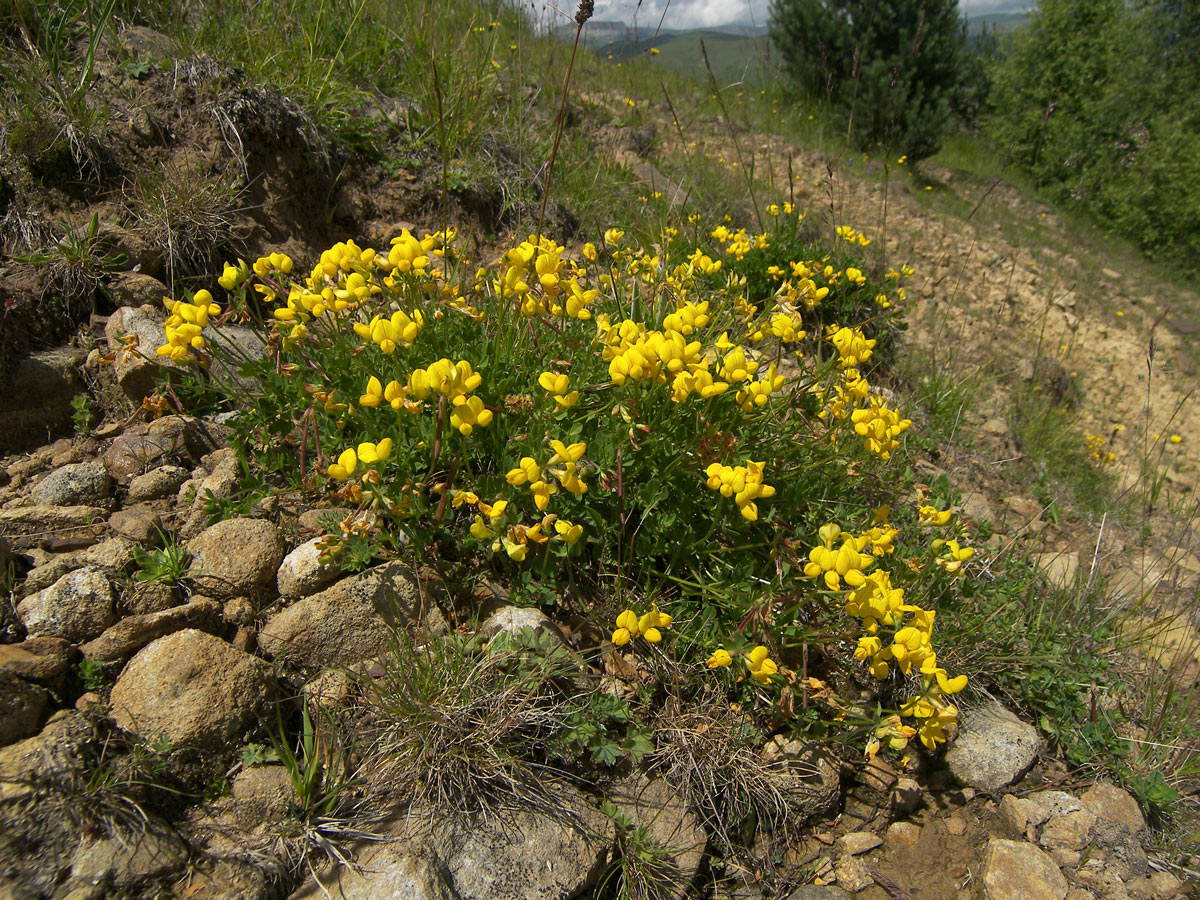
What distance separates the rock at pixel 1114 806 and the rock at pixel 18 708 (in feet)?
11.6

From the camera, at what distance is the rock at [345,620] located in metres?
2.15

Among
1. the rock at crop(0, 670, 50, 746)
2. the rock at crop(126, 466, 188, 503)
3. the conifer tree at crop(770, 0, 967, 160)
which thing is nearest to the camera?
the rock at crop(0, 670, 50, 746)

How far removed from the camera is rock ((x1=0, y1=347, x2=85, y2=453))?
2730mm

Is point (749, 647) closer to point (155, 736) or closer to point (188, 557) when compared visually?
point (155, 736)

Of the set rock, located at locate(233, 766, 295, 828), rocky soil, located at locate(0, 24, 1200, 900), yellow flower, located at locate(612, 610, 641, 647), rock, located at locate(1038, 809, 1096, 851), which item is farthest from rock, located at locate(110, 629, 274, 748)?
rock, located at locate(1038, 809, 1096, 851)

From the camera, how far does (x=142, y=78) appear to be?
359cm

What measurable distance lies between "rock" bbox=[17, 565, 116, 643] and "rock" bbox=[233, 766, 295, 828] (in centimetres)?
67

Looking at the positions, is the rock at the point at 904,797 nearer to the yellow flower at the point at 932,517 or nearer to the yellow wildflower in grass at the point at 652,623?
the yellow flower at the point at 932,517

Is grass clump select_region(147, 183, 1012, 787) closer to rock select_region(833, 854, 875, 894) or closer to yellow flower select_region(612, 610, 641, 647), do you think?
yellow flower select_region(612, 610, 641, 647)

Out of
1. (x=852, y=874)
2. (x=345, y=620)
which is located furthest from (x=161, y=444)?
(x=852, y=874)

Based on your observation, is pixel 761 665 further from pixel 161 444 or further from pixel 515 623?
pixel 161 444

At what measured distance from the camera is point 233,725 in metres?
1.88

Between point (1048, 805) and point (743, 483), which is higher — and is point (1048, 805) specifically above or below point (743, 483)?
below

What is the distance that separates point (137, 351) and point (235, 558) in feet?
3.71
